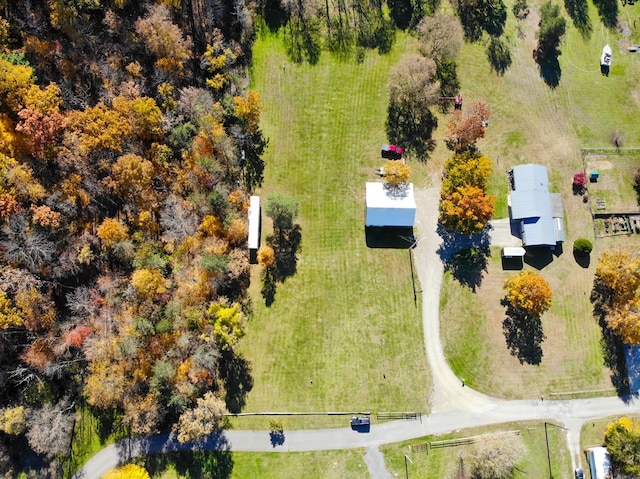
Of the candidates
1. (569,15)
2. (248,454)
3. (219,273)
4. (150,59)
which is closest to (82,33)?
(150,59)

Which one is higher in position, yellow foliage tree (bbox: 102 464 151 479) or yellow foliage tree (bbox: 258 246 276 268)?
yellow foliage tree (bbox: 258 246 276 268)

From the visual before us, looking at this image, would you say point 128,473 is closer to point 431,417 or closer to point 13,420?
point 13,420

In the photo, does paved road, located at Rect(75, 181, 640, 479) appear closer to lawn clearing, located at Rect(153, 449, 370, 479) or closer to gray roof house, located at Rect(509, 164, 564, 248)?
lawn clearing, located at Rect(153, 449, 370, 479)

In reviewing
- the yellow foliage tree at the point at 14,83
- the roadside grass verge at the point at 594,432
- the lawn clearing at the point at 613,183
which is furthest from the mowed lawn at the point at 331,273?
the lawn clearing at the point at 613,183

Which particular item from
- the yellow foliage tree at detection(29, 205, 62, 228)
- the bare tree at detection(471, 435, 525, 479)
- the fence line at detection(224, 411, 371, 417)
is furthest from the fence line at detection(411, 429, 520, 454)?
the yellow foliage tree at detection(29, 205, 62, 228)

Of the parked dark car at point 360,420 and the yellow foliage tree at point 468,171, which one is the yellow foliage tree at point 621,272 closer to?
the yellow foliage tree at point 468,171

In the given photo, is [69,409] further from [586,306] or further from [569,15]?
[569,15]
